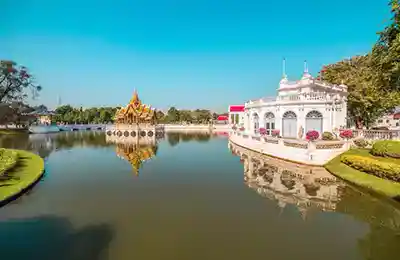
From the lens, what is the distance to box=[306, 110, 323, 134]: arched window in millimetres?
30188

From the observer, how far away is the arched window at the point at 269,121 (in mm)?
34188

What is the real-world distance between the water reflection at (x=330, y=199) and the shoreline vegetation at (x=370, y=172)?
633 mm

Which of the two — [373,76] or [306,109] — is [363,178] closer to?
[373,76]

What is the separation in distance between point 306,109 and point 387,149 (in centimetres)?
1299

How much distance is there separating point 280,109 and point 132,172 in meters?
20.1

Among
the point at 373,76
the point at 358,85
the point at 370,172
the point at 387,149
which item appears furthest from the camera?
the point at 358,85

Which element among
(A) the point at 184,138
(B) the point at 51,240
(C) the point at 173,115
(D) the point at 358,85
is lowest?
(B) the point at 51,240

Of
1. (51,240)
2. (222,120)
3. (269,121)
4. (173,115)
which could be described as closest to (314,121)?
(269,121)

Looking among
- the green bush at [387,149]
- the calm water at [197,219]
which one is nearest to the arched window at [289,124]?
the green bush at [387,149]

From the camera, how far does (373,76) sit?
22094 millimetres

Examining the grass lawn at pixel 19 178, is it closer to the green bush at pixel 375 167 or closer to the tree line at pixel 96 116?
the green bush at pixel 375 167

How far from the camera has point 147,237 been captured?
8969mm

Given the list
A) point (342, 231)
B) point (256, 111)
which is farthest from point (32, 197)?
point (256, 111)

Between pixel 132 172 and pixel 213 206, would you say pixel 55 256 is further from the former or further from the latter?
pixel 132 172
